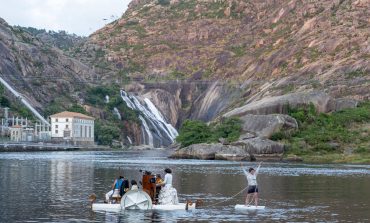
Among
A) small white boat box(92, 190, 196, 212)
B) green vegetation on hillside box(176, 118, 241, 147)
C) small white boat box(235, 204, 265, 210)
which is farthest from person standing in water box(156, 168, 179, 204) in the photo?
green vegetation on hillside box(176, 118, 241, 147)

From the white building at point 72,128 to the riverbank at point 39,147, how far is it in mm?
4461

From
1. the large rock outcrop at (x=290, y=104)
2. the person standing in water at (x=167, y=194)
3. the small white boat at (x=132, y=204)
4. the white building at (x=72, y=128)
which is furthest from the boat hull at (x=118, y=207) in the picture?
the white building at (x=72, y=128)

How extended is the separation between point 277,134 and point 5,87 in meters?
90.1

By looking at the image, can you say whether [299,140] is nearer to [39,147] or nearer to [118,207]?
[39,147]

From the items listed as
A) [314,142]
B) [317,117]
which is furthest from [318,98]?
[314,142]

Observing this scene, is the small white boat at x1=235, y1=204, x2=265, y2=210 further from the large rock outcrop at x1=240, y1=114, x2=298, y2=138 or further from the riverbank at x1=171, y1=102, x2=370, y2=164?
the large rock outcrop at x1=240, y1=114, x2=298, y2=138

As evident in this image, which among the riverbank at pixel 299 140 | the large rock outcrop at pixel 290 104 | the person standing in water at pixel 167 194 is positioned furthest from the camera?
the large rock outcrop at pixel 290 104

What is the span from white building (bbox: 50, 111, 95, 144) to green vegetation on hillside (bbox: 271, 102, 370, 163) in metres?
67.8

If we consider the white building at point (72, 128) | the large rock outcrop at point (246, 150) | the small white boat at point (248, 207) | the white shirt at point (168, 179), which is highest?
the white building at point (72, 128)

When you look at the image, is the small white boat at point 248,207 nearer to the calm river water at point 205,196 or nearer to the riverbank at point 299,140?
the calm river water at point 205,196

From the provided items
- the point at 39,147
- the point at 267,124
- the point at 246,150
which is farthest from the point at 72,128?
the point at 246,150

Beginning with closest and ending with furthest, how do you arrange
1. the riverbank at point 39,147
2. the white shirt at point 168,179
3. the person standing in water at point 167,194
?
1. the white shirt at point 168,179
2. the person standing in water at point 167,194
3. the riverbank at point 39,147

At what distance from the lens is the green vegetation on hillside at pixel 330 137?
122 meters

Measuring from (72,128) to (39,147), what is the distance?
24.0m
